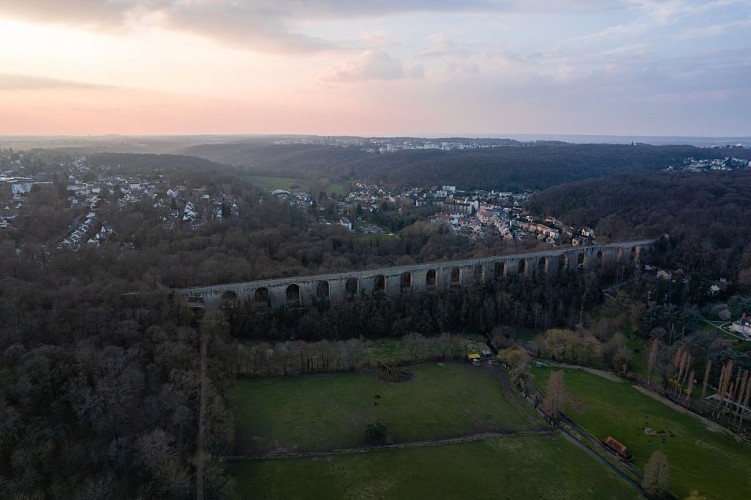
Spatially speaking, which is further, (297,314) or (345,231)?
(345,231)

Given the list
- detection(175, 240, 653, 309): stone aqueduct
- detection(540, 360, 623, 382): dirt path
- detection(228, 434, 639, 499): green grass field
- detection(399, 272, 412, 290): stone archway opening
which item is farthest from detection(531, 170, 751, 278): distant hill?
detection(228, 434, 639, 499): green grass field

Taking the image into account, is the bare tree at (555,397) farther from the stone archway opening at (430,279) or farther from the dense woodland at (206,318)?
the stone archway opening at (430,279)

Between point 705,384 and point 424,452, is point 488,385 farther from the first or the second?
point 705,384

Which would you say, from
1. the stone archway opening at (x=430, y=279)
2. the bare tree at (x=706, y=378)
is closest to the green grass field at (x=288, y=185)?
the stone archway opening at (x=430, y=279)

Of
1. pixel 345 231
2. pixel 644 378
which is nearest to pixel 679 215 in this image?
pixel 644 378

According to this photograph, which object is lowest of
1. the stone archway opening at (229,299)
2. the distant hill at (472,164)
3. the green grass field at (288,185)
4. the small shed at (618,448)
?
the small shed at (618,448)

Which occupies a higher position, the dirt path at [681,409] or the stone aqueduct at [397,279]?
the stone aqueduct at [397,279]
